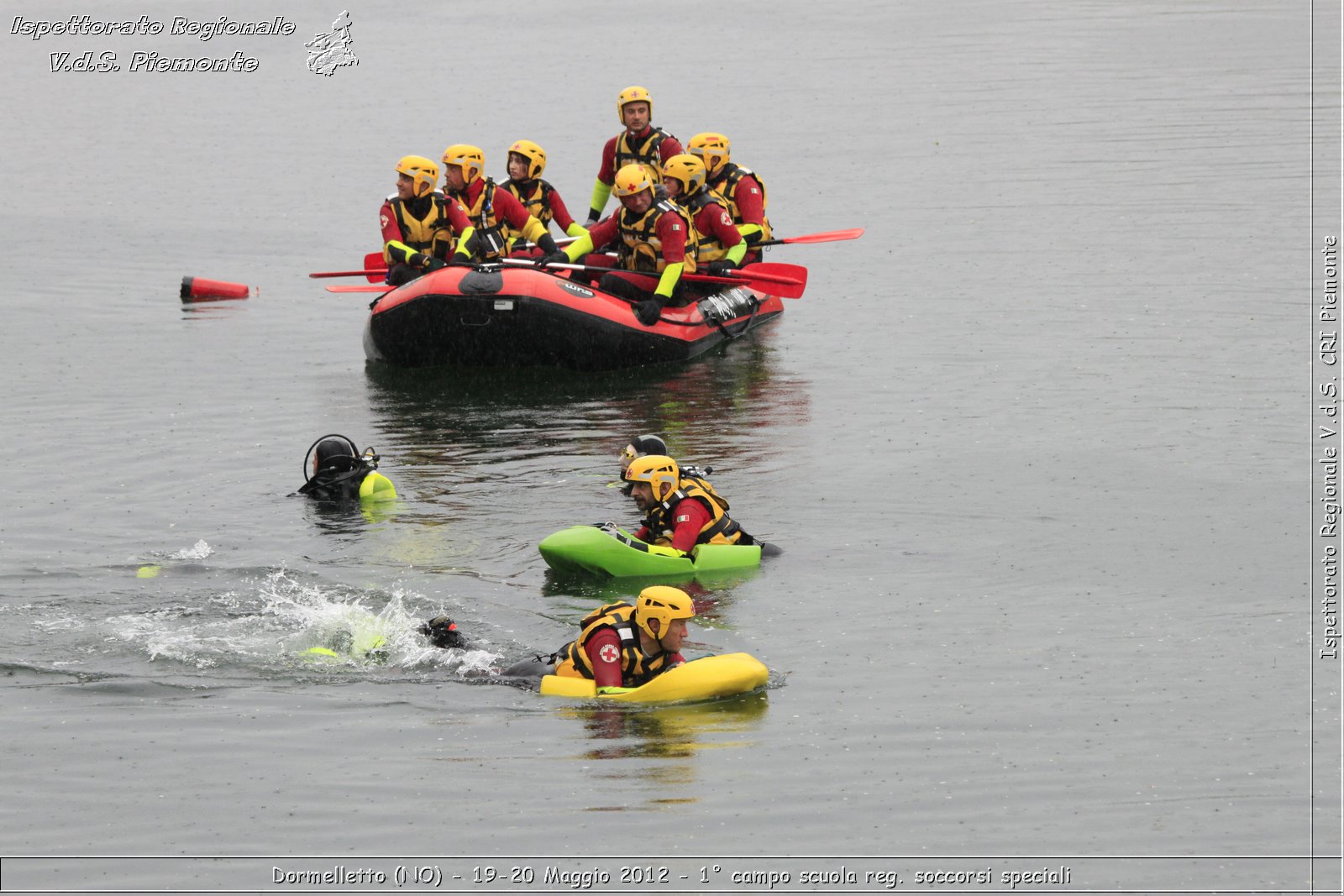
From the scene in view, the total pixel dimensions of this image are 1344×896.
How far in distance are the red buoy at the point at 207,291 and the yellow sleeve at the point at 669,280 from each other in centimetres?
682

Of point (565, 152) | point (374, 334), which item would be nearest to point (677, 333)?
point (374, 334)

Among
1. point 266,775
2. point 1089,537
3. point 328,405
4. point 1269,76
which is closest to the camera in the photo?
point 266,775

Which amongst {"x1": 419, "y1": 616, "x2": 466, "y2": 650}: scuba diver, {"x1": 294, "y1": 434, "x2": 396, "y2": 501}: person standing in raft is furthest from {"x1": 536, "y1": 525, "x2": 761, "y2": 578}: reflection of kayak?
{"x1": 294, "y1": 434, "x2": 396, "y2": 501}: person standing in raft

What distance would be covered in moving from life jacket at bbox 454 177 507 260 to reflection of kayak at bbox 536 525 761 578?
6.68 metres

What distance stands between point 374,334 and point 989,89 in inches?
830

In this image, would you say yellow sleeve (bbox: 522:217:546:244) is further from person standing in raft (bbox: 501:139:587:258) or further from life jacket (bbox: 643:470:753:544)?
life jacket (bbox: 643:470:753:544)

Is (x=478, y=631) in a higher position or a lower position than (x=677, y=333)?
lower

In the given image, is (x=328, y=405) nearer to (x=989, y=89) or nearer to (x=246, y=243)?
(x=246, y=243)

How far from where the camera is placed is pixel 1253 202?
26438 millimetres

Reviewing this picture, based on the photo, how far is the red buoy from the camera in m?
23.7

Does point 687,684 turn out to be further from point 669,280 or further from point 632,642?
point 669,280

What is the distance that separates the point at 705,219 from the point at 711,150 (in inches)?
44.2

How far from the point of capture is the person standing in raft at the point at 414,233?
19.1 m

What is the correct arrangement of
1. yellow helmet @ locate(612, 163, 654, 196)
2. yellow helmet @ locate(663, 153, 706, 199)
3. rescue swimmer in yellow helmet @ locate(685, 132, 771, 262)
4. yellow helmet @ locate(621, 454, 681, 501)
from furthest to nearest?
rescue swimmer in yellow helmet @ locate(685, 132, 771, 262) → yellow helmet @ locate(663, 153, 706, 199) → yellow helmet @ locate(612, 163, 654, 196) → yellow helmet @ locate(621, 454, 681, 501)
